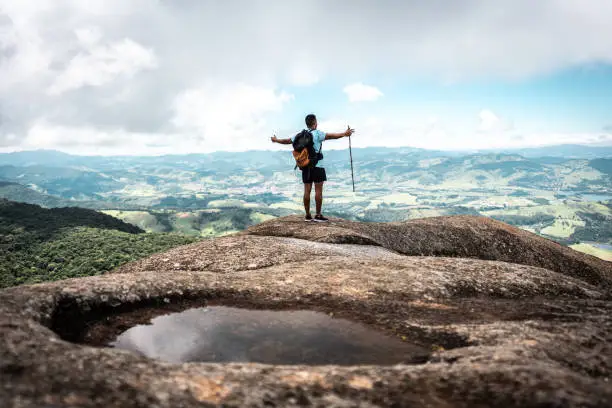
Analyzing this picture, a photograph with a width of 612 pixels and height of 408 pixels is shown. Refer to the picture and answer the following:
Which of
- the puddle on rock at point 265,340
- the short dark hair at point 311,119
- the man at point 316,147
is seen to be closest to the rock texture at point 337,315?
the puddle on rock at point 265,340

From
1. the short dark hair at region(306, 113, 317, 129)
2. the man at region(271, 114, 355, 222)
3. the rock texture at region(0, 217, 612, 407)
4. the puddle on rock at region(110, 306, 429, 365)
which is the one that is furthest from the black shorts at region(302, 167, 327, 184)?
the puddle on rock at region(110, 306, 429, 365)

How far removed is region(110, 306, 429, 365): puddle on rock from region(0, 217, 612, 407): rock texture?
2.04 ft

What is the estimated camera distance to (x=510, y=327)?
30.8ft

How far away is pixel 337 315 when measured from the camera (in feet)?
35.5

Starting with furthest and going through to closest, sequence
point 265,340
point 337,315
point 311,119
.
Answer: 1. point 311,119
2. point 337,315
3. point 265,340

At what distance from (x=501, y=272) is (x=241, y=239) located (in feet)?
46.7

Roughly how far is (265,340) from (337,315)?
2592 millimetres

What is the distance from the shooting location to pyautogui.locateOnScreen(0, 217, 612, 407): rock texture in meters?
5.73

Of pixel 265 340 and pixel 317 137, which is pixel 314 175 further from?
pixel 265 340

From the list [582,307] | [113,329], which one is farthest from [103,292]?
[582,307]

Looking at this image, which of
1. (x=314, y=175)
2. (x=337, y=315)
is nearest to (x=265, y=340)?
(x=337, y=315)

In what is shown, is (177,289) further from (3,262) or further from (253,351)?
(3,262)

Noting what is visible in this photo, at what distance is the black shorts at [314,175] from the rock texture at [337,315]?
5.74 metres

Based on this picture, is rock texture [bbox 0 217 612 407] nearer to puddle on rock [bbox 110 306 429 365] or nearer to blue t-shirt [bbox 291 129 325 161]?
puddle on rock [bbox 110 306 429 365]
